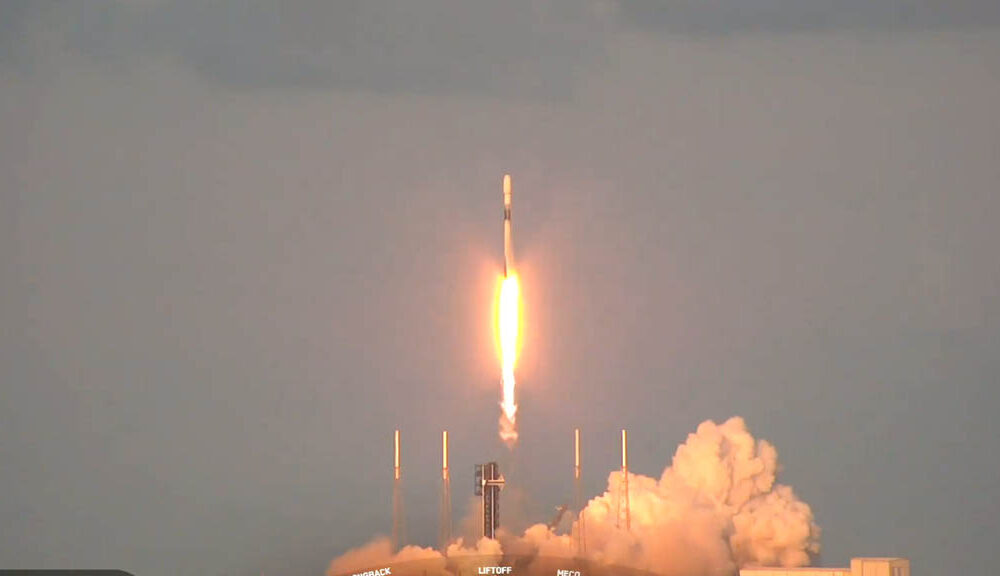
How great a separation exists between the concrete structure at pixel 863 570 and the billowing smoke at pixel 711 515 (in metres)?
2.99

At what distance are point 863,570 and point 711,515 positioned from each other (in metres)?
9.59

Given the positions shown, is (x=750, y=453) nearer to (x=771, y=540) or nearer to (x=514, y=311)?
(x=771, y=540)

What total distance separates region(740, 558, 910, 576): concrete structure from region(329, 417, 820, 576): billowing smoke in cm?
299

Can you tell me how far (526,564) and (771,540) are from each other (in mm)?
16962

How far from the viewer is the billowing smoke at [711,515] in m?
179

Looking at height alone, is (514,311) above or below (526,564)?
above

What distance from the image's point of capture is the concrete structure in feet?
583

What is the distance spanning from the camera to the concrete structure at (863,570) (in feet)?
583

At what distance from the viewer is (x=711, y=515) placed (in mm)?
182375

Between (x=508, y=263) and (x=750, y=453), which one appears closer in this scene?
(x=508, y=263)

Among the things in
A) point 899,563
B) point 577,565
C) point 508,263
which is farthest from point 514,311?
point 899,563

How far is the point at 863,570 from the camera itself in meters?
178

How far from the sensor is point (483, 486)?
17488cm

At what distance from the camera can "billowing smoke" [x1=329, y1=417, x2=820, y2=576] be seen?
179m
